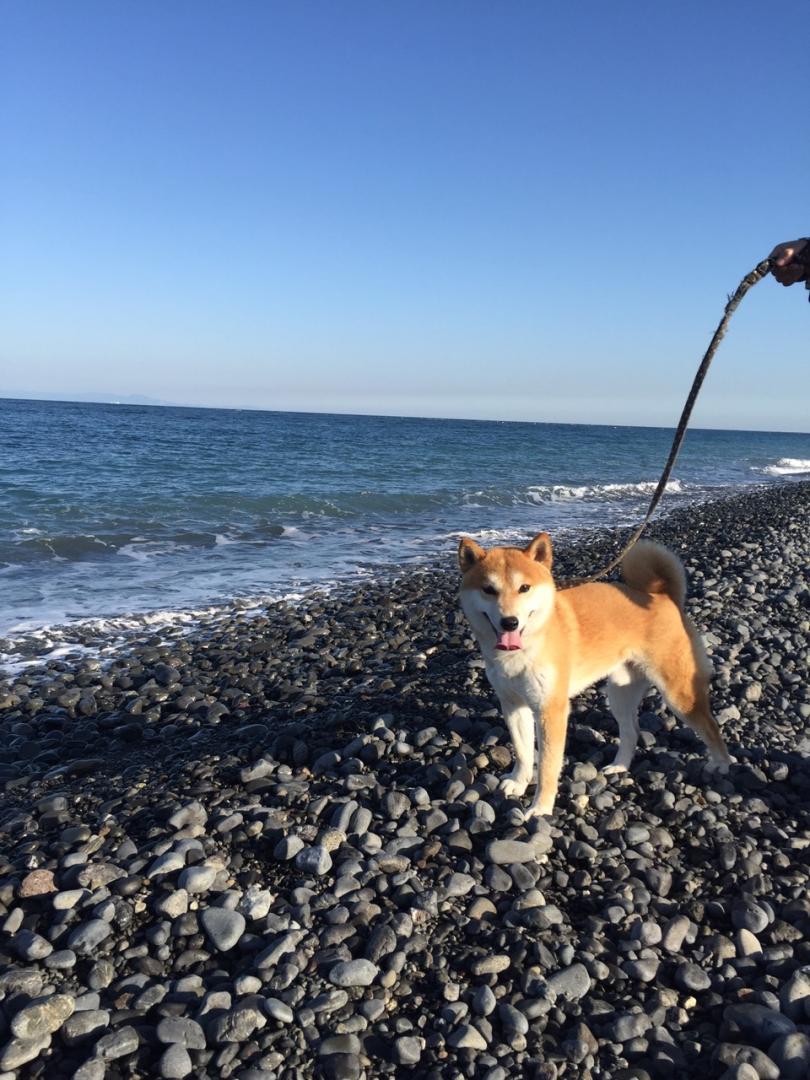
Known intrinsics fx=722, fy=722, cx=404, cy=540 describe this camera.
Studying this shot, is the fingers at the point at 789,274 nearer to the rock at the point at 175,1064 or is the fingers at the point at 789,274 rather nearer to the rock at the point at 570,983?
the rock at the point at 570,983

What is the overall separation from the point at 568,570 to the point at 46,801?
8525mm

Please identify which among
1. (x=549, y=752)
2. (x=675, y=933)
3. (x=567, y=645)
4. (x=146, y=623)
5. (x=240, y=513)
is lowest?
(x=146, y=623)

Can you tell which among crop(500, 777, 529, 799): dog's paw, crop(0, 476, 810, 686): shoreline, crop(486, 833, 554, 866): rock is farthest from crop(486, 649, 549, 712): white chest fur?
crop(0, 476, 810, 686): shoreline

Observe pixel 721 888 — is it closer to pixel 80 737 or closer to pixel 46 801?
pixel 46 801

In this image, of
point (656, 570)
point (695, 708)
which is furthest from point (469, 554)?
point (695, 708)

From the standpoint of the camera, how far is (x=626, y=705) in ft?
15.5

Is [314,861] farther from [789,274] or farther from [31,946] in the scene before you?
[789,274]

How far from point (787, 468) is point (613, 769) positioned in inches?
1715

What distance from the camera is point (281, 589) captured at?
10.9 metres

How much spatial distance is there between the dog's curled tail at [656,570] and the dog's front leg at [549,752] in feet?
3.89

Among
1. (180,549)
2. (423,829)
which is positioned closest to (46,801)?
(423,829)

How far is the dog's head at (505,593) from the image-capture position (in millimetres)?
3975

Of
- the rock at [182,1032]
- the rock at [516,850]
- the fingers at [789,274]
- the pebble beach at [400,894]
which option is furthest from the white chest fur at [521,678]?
the fingers at [789,274]

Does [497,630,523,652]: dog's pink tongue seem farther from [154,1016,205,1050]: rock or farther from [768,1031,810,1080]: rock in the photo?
[154,1016,205,1050]: rock
